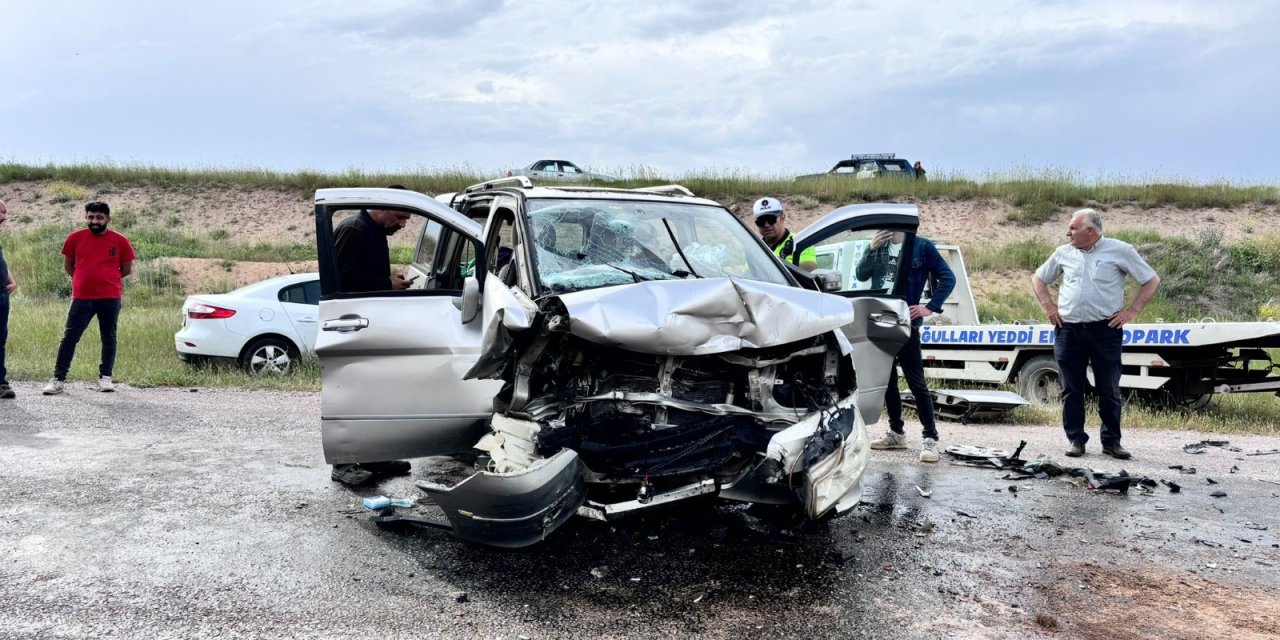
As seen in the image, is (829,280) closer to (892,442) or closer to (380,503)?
(892,442)

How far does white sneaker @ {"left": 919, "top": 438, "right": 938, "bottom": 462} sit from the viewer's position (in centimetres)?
686

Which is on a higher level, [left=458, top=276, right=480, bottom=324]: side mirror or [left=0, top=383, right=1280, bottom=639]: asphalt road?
[left=458, top=276, right=480, bottom=324]: side mirror

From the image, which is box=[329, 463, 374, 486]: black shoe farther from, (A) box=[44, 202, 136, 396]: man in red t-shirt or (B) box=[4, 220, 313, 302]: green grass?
(B) box=[4, 220, 313, 302]: green grass

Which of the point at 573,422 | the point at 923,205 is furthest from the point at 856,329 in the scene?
the point at 923,205

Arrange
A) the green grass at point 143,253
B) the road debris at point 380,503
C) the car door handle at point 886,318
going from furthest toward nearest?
the green grass at point 143,253
the car door handle at point 886,318
the road debris at point 380,503

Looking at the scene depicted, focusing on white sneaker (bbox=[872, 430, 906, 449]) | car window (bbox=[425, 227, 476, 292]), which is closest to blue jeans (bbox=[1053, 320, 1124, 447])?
white sneaker (bbox=[872, 430, 906, 449])

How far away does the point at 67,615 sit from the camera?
378cm

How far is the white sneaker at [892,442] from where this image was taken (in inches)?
290

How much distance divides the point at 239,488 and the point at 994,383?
7.83m

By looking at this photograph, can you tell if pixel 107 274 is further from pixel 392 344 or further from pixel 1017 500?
pixel 1017 500

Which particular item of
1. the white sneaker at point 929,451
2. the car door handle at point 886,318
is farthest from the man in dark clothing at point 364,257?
the white sneaker at point 929,451

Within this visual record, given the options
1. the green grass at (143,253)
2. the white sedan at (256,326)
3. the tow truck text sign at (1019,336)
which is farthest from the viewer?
the green grass at (143,253)

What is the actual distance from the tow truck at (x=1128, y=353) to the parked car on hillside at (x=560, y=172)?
19503 millimetres

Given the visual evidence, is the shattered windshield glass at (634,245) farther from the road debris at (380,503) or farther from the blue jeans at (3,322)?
the blue jeans at (3,322)
